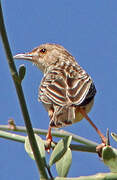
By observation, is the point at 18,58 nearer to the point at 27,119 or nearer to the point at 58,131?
the point at 58,131

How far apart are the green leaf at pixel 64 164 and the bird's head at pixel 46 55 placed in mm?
5502

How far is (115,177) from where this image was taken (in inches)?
75.5

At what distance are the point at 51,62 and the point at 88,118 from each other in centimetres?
364

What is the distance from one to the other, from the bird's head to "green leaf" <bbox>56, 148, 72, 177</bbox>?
18.1 ft

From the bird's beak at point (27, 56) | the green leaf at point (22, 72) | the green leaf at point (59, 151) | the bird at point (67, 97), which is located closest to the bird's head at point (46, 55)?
the bird's beak at point (27, 56)

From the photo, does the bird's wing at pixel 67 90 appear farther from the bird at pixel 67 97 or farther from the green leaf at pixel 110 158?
the green leaf at pixel 110 158

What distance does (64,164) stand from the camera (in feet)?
7.98

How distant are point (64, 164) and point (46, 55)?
6507mm

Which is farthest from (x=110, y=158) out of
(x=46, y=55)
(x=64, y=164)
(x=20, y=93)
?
(x=46, y=55)

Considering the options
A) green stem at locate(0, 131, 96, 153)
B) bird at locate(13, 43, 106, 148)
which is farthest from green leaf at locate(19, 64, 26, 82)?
bird at locate(13, 43, 106, 148)

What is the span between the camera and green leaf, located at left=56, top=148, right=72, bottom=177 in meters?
2.32

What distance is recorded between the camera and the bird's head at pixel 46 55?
8359 millimetres

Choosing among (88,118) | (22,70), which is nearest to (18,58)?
(88,118)

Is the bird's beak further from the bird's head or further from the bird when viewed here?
the bird
